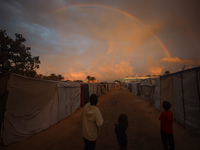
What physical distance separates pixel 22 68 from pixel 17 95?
42.0ft

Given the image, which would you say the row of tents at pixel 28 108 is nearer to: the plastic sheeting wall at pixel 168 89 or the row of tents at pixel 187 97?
the row of tents at pixel 187 97

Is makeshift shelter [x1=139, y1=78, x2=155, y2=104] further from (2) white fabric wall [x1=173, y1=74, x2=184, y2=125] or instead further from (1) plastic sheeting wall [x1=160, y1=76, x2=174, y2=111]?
(2) white fabric wall [x1=173, y1=74, x2=184, y2=125]

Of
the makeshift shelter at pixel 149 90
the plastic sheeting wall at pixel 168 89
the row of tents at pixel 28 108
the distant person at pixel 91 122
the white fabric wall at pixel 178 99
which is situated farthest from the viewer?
the makeshift shelter at pixel 149 90

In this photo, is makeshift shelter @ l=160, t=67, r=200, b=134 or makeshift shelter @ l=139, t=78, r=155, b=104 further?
makeshift shelter @ l=139, t=78, r=155, b=104

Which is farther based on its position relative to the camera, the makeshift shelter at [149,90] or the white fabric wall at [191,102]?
the makeshift shelter at [149,90]

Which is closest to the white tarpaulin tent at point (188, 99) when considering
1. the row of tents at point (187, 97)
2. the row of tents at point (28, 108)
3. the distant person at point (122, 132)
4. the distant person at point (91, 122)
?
the row of tents at point (187, 97)

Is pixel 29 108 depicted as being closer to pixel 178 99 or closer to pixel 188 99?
pixel 188 99

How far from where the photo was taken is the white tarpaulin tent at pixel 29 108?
13.4 feet

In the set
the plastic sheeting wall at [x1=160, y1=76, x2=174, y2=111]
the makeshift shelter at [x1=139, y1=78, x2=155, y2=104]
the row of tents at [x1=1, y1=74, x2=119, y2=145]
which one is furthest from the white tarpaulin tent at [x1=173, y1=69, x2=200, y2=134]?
the row of tents at [x1=1, y1=74, x2=119, y2=145]

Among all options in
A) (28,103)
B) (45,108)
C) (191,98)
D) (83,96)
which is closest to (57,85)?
(45,108)

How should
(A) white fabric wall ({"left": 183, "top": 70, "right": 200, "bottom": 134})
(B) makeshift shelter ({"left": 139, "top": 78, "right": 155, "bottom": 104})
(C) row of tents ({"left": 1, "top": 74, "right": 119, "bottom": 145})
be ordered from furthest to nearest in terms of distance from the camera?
(B) makeshift shelter ({"left": 139, "top": 78, "right": 155, "bottom": 104}) < (A) white fabric wall ({"left": 183, "top": 70, "right": 200, "bottom": 134}) < (C) row of tents ({"left": 1, "top": 74, "right": 119, "bottom": 145})

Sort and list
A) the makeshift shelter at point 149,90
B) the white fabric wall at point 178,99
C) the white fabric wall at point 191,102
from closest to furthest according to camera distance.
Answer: the white fabric wall at point 191,102 → the white fabric wall at point 178,99 → the makeshift shelter at point 149,90

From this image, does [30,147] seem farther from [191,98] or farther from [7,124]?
[191,98]

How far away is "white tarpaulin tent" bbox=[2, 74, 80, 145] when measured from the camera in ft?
13.4
